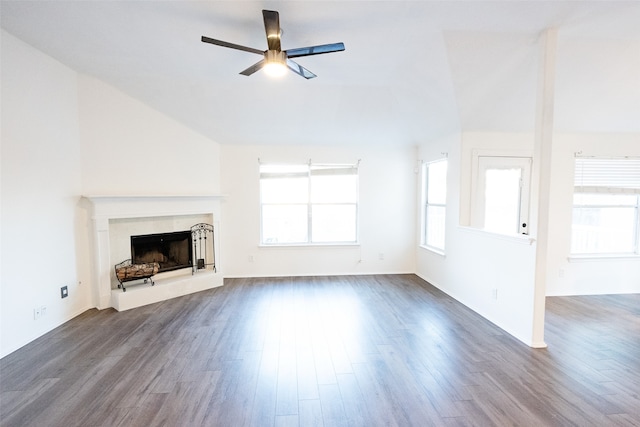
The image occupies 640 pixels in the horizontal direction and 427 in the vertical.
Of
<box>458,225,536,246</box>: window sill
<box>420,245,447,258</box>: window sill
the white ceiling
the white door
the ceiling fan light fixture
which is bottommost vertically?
<box>420,245,447,258</box>: window sill

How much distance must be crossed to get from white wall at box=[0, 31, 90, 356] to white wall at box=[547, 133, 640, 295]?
6.41m

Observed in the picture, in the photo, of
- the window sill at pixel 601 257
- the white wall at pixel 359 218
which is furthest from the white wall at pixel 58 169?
the window sill at pixel 601 257

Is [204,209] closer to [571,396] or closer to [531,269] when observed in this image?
[531,269]

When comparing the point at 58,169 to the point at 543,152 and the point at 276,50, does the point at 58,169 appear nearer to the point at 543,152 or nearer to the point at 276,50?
the point at 276,50

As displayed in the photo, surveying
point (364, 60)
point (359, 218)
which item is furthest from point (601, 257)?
point (364, 60)

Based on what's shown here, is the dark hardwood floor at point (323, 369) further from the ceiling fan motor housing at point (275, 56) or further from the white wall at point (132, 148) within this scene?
the ceiling fan motor housing at point (275, 56)

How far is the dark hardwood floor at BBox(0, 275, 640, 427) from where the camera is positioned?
2.02 meters

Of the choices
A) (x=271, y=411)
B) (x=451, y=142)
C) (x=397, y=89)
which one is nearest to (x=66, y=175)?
(x=271, y=411)

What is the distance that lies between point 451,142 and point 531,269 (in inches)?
86.4

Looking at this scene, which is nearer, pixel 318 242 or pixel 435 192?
pixel 435 192

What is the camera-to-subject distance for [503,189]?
432 cm

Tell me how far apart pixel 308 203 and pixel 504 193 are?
3.14m

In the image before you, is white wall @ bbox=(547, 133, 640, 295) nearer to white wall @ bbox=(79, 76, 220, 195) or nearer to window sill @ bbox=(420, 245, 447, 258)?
window sill @ bbox=(420, 245, 447, 258)

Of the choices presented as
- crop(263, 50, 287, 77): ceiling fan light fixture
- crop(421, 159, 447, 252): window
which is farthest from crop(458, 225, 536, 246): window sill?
crop(263, 50, 287, 77): ceiling fan light fixture
